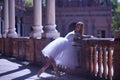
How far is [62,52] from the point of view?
335 inches

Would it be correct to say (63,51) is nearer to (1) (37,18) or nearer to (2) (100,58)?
(2) (100,58)

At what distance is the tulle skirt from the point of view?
8.38 meters

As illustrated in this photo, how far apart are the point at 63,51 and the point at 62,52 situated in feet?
0.14

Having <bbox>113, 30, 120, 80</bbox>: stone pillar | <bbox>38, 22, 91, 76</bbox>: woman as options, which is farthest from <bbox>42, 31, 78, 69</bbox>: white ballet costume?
<bbox>113, 30, 120, 80</bbox>: stone pillar

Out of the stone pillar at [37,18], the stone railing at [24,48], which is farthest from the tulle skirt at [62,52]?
the stone pillar at [37,18]

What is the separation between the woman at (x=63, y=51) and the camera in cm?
838

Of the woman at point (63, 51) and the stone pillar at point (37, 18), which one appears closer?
the woman at point (63, 51)

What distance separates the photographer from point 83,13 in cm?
4750

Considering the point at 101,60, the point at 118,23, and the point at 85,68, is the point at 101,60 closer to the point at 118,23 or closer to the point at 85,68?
the point at 85,68

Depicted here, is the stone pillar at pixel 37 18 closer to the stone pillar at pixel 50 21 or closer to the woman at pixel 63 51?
the stone pillar at pixel 50 21

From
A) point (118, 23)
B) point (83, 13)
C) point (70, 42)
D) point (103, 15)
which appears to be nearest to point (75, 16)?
point (83, 13)

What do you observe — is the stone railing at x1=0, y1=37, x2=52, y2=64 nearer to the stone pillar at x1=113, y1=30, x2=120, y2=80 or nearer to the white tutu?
the white tutu

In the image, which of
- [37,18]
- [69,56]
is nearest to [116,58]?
[69,56]

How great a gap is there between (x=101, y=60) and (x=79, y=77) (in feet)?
3.47
